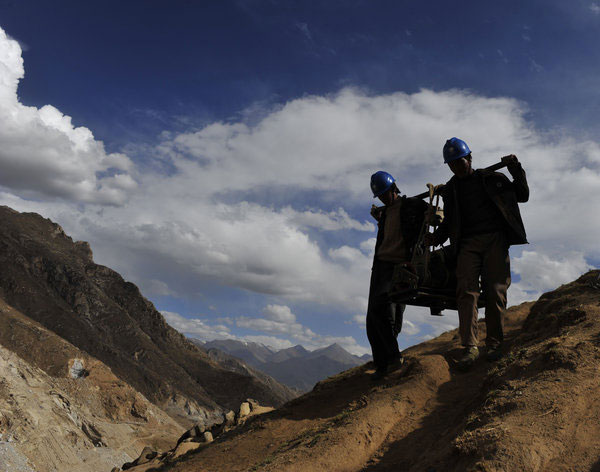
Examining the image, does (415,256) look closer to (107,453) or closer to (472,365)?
(472,365)

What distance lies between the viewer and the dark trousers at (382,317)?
6.54 meters

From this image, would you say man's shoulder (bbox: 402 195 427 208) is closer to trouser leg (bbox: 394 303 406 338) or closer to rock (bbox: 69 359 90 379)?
trouser leg (bbox: 394 303 406 338)

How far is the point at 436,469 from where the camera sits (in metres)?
3.28

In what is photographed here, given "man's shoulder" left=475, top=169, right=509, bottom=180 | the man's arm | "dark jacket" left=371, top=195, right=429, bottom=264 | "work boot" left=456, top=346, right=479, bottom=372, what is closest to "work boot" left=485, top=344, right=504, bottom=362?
"work boot" left=456, top=346, right=479, bottom=372

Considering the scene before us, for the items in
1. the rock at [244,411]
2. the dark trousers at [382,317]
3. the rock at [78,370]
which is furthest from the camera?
the rock at [78,370]

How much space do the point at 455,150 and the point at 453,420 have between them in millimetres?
3429

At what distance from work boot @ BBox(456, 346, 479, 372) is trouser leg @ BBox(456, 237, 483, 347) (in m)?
0.08

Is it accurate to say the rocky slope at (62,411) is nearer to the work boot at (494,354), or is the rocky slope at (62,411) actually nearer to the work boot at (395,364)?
the work boot at (395,364)

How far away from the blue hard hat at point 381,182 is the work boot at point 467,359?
8.51 feet

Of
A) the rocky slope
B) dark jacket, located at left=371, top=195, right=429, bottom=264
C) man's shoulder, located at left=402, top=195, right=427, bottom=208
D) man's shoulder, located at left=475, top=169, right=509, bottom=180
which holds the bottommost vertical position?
the rocky slope

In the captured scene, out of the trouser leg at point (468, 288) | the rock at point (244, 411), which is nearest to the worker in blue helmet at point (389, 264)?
the trouser leg at point (468, 288)

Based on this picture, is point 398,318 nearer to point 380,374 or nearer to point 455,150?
point 380,374

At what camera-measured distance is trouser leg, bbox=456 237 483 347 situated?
18.9ft

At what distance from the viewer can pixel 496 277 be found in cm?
572
